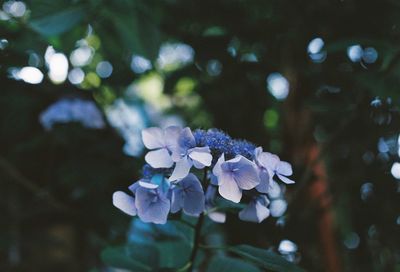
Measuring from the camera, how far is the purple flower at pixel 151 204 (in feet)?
2.56

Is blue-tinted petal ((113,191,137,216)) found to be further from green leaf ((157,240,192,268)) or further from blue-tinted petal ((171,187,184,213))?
green leaf ((157,240,192,268))

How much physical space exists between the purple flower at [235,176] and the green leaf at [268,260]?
0.15 m

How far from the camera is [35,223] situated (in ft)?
8.37

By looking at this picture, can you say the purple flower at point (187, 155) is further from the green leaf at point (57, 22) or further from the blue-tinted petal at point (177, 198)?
the green leaf at point (57, 22)

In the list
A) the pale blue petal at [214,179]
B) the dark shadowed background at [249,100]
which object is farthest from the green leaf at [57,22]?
the pale blue petal at [214,179]

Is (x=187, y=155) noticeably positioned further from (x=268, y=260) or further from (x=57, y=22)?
(x=57, y=22)

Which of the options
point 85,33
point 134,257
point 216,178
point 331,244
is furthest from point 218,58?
point 216,178

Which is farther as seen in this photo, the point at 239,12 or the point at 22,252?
the point at 22,252

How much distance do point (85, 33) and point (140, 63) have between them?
466mm

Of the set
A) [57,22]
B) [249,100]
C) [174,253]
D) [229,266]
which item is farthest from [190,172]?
[249,100]

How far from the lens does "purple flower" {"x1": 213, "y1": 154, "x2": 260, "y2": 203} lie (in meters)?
0.75

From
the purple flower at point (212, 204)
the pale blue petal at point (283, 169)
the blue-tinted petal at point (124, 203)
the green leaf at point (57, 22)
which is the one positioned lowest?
the blue-tinted petal at point (124, 203)

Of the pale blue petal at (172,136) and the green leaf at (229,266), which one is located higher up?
the pale blue petal at (172,136)

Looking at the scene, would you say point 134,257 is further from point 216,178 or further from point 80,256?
point 80,256
